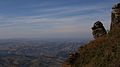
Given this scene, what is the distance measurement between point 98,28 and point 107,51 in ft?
80.1

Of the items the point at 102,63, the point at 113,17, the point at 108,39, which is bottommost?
the point at 102,63

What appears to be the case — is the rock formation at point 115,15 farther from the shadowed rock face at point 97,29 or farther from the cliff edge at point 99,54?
the cliff edge at point 99,54

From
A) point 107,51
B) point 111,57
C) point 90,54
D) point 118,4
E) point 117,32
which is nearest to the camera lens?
point 111,57

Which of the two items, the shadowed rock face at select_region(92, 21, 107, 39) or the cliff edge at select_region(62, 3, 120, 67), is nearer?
the cliff edge at select_region(62, 3, 120, 67)

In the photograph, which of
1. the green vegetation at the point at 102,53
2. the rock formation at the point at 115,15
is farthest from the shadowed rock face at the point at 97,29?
the green vegetation at the point at 102,53

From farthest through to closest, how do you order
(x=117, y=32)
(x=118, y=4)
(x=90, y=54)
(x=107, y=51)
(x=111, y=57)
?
(x=118, y=4) → (x=117, y=32) → (x=90, y=54) → (x=107, y=51) → (x=111, y=57)

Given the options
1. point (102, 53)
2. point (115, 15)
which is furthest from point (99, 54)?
point (115, 15)

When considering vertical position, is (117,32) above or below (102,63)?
above

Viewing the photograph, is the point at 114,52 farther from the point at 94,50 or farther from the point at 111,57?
the point at 94,50

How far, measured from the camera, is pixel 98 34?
7769cm

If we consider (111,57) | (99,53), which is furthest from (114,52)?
(99,53)

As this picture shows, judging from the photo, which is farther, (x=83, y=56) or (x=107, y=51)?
(x=83, y=56)

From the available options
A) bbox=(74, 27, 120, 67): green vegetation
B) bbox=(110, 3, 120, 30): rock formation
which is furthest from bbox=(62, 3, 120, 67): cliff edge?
bbox=(110, 3, 120, 30): rock formation

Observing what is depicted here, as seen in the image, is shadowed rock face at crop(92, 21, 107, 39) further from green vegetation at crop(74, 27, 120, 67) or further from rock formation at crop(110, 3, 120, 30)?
green vegetation at crop(74, 27, 120, 67)
